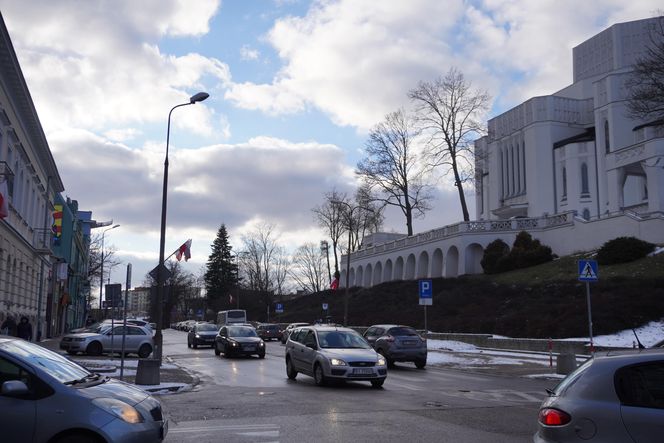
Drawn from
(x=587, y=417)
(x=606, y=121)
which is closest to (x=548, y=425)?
(x=587, y=417)

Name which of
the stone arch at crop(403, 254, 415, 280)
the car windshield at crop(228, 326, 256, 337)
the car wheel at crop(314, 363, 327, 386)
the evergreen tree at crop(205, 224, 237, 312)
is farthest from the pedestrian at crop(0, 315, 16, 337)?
the evergreen tree at crop(205, 224, 237, 312)

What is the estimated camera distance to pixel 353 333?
730 inches

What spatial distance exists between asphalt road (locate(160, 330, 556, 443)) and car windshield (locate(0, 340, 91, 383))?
275 centimetres

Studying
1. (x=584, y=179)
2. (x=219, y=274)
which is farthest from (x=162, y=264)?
(x=219, y=274)

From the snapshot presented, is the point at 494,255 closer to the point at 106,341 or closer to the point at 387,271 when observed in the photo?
the point at 387,271

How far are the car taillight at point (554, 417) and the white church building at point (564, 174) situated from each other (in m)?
41.0

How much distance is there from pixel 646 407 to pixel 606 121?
208 ft

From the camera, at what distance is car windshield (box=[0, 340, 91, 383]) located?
6.61m

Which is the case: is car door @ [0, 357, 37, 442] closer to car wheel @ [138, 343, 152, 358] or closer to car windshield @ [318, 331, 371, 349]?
car windshield @ [318, 331, 371, 349]

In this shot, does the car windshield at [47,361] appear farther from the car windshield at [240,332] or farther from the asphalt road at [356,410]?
the car windshield at [240,332]

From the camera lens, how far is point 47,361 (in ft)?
22.9

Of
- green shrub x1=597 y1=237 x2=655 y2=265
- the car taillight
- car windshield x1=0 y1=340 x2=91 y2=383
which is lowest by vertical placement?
the car taillight

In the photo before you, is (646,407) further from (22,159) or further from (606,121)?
(606,121)

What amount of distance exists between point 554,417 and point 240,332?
25841 mm
